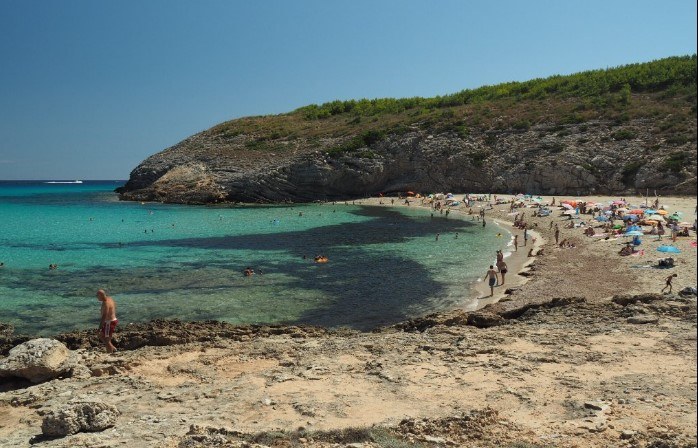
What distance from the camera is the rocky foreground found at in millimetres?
7715

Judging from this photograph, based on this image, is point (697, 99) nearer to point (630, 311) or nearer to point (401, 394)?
point (401, 394)

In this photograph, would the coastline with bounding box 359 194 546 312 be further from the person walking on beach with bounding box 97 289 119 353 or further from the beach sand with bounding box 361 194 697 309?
the person walking on beach with bounding box 97 289 119 353

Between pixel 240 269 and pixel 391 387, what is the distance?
17.5 meters

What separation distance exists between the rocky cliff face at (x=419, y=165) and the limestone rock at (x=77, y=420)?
53867mm

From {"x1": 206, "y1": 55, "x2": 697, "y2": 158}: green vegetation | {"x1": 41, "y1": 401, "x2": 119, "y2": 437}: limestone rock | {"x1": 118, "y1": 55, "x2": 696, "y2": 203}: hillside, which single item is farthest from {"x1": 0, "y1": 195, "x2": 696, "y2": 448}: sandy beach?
{"x1": 206, "y1": 55, "x2": 697, "y2": 158}: green vegetation

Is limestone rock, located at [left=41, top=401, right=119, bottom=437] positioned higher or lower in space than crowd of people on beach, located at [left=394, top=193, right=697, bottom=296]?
lower

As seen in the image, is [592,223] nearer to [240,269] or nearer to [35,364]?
[240,269]

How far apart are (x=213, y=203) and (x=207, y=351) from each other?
201ft

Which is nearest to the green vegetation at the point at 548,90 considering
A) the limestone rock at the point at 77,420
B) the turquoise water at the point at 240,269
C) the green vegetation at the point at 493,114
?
the green vegetation at the point at 493,114

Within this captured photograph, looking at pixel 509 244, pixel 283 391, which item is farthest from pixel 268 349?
pixel 509 244

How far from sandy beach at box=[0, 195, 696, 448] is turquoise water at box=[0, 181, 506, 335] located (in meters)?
3.13

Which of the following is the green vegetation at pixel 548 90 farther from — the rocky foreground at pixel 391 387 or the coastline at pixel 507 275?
the rocky foreground at pixel 391 387

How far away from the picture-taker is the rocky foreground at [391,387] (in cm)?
771

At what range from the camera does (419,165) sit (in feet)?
229
